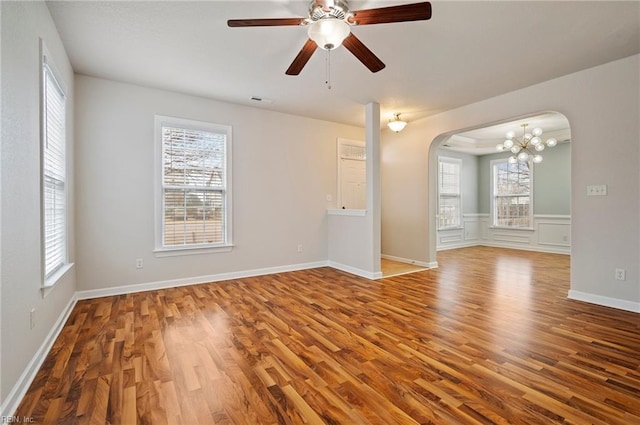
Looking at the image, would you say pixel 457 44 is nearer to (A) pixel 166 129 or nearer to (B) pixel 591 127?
(B) pixel 591 127

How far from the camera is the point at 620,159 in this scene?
3.26 m

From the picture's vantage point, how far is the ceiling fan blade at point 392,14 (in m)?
1.90

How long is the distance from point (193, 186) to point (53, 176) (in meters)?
1.72

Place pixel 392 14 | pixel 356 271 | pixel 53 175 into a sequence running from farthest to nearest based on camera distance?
pixel 356 271 < pixel 53 175 < pixel 392 14

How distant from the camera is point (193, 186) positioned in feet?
14.2

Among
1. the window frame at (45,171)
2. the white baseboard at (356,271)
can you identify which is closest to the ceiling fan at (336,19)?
the window frame at (45,171)

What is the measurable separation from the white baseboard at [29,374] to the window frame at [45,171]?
15.9 inches

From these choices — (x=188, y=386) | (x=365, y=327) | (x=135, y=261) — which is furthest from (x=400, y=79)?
(x=135, y=261)

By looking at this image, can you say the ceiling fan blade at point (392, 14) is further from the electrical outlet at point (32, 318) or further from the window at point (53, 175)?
the electrical outlet at point (32, 318)

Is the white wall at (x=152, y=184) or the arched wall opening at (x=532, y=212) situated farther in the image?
the arched wall opening at (x=532, y=212)

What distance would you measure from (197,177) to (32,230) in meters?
2.40

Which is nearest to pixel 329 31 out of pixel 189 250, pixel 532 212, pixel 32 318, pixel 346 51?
pixel 346 51

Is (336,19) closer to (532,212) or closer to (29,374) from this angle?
(29,374)

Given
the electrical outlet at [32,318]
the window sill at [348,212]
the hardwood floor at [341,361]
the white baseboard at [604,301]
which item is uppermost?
the window sill at [348,212]
